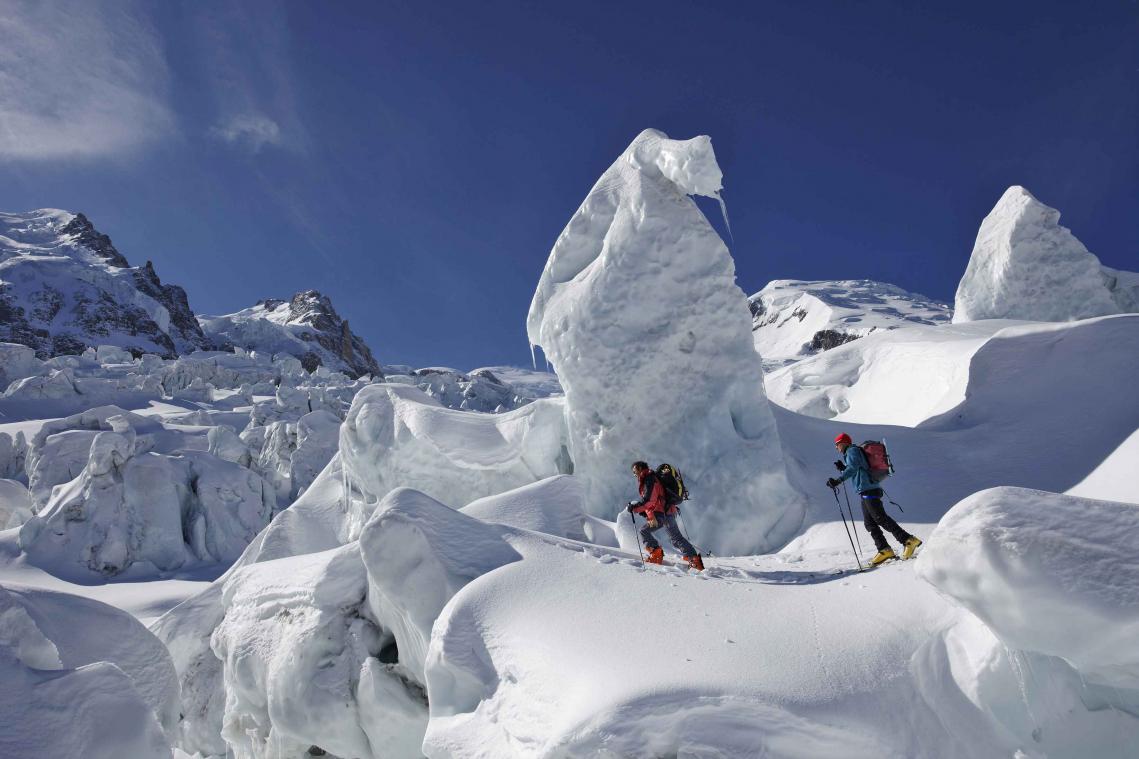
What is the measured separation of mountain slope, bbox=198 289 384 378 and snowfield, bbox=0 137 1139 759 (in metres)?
70.2

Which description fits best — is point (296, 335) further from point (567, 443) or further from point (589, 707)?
point (589, 707)

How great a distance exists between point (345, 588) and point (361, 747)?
141 cm

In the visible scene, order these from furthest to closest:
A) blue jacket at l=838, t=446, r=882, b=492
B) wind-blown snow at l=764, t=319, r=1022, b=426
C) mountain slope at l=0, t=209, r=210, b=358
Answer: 1. mountain slope at l=0, t=209, r=210, b=358
2. wind-blown snow at l=764, t=319, r=1022, b=426
3. blue jacket at l=838, t=446, r=882, b=492

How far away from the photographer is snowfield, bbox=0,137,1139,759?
3080 millimetres

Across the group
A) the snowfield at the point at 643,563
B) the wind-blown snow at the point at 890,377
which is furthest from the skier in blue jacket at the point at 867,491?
the wind-blown snow at the point at 890,377

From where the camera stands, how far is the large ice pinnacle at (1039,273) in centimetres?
1705

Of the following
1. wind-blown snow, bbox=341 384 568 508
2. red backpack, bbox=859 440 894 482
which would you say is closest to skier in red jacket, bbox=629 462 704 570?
red backpack, bbox=859 440 894 482

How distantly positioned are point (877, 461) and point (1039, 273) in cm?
1648

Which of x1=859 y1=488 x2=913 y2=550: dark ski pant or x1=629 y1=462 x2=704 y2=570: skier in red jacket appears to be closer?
x1=859 y1=488 x2=913 y2=550: dark ski pant

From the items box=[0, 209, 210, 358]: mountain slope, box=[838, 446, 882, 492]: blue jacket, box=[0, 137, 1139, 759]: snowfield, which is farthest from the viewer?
box=[0, 209, 210, 358]: mountain slope

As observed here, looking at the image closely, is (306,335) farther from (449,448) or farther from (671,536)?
(671,536)

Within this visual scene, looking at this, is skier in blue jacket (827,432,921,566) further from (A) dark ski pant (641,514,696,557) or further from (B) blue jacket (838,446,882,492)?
(A) dark ski pant (641,514,696,557)

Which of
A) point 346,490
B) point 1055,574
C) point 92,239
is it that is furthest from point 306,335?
point 1055,574

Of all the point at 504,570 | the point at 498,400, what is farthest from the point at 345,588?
the point at 498,400
